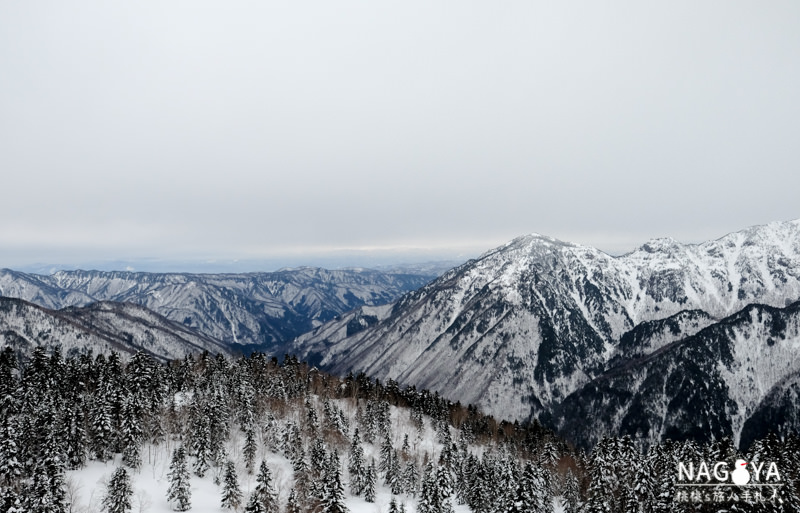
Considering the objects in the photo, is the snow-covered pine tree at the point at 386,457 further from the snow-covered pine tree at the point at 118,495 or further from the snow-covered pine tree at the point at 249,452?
the snow-covered pine tree at the point at 118,495

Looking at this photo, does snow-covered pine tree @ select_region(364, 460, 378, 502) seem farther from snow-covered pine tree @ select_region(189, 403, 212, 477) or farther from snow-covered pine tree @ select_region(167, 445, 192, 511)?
snow-covered pine tree @ select_region(167, 445, 192, 511)

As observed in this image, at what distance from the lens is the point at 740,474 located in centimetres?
5847

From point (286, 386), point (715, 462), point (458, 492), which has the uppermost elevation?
point (715, 462)

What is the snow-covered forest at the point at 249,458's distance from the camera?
66312mm

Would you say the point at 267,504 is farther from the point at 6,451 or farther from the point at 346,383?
the point at 346,383

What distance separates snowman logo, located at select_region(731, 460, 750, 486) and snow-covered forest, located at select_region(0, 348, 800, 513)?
292 centimetres

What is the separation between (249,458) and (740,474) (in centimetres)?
9399

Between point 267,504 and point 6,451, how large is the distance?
41.4 m

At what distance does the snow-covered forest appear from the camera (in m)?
66.3

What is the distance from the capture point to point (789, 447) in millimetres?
83000

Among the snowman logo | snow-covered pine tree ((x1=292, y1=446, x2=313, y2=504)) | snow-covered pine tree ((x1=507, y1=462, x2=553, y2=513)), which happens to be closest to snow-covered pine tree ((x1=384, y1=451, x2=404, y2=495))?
snow-covered pine tree ((x1=292, y1=446, x2=313, y2=504))

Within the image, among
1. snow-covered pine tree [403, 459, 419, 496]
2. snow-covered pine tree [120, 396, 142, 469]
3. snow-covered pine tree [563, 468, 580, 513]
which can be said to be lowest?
snow-covered pine tree [563, 468, 580, 513]

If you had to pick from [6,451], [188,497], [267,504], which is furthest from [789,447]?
[6,451]

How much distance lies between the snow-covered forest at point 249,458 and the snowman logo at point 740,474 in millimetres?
2921
